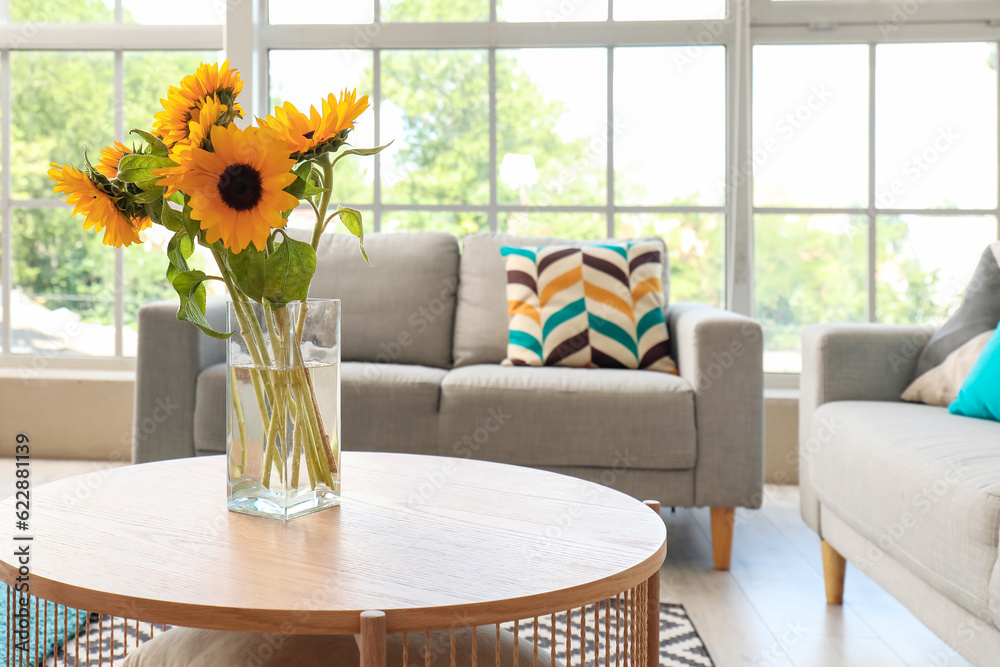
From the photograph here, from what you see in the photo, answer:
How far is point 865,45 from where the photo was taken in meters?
3.32

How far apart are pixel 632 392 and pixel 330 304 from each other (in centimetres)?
133

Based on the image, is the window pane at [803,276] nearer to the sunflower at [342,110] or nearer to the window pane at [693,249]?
the window pane at [693,249]

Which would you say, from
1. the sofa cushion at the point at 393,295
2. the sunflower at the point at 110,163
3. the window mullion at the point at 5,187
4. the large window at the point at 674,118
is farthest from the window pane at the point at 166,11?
the sunflower at the point at 110,163

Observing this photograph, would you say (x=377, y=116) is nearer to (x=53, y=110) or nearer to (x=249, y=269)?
(x=53, y=110)

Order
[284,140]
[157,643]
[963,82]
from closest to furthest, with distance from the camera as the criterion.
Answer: [284,140], [157,643], [963,82]

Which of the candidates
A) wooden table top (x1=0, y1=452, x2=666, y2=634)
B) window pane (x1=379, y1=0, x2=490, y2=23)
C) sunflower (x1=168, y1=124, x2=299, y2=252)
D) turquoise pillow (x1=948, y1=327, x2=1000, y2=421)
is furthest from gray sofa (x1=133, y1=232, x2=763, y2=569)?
window pane (x1=379, y1=0, x2=490, y2=23)

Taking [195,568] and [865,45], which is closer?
[195,568]

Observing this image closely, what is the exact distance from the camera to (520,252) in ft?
9.00

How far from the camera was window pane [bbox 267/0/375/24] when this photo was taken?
11.3 ft

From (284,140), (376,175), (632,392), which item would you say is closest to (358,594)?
(284,140)

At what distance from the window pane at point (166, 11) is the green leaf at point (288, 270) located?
10.0 feet

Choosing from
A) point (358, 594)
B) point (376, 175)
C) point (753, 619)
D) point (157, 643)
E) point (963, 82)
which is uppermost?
point (963, 82)

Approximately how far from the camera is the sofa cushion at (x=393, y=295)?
2744 mm

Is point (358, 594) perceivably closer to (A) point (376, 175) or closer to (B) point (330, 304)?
(B) point (330, 304)
